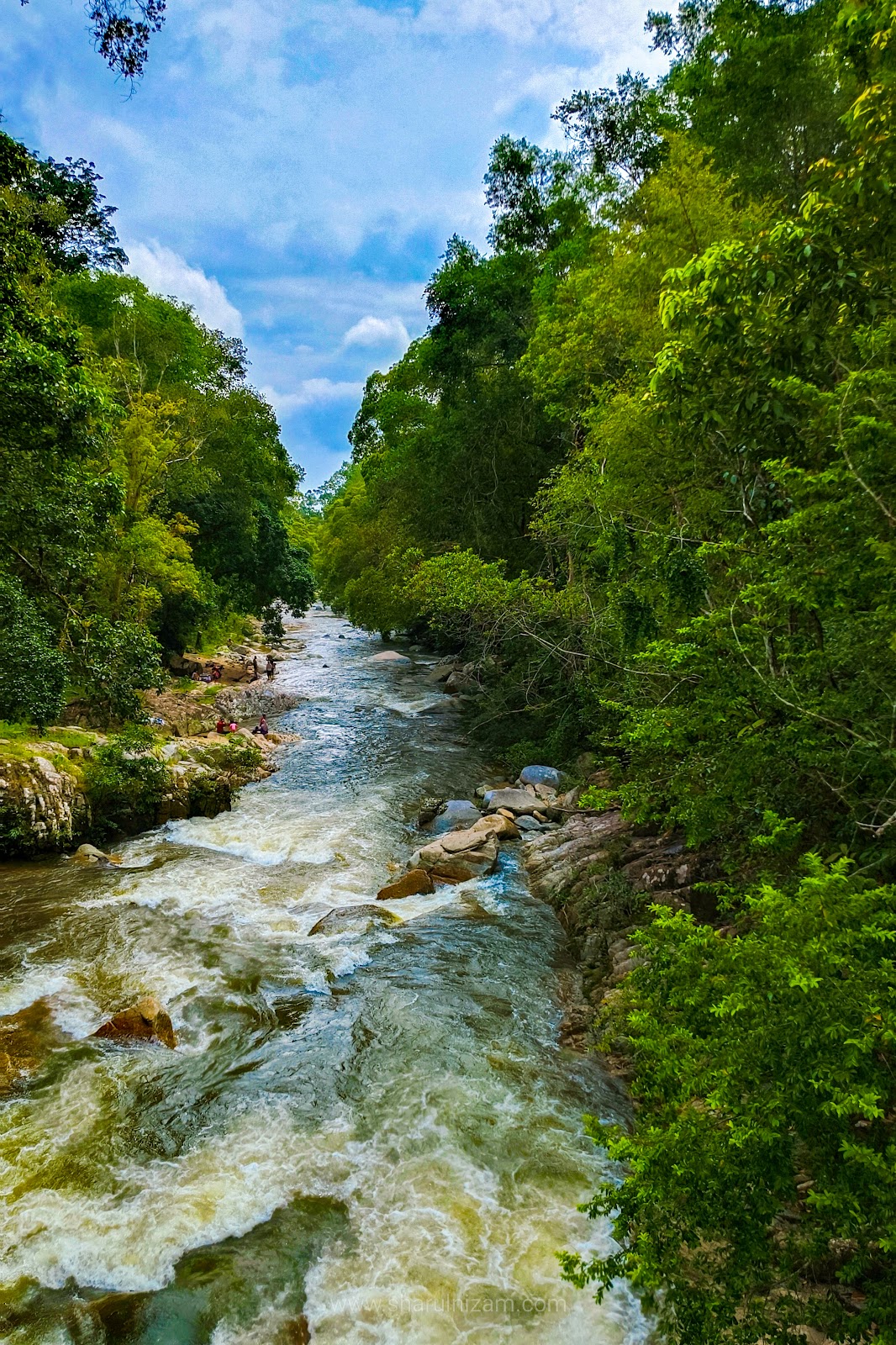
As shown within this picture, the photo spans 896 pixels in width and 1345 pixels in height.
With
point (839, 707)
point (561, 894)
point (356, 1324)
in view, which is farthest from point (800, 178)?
point (356, 1324)

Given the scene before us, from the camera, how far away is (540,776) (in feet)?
46.8

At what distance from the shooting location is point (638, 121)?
18859 mm

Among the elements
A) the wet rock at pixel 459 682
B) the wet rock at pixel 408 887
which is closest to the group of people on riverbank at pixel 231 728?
the wet rock at pixel 459 682

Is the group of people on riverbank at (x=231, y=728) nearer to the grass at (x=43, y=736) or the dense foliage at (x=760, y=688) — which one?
the grass at (x=43, y=736)

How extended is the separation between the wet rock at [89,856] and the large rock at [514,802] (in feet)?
23.3

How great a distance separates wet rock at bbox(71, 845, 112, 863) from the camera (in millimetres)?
10484

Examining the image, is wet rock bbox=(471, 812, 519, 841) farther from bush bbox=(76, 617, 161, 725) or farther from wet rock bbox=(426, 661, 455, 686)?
wet rock bbox=(426, 661, 455, 686)

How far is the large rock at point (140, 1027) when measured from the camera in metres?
6.35

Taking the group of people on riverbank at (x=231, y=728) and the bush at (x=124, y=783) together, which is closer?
the bush at (x=124, y=783)

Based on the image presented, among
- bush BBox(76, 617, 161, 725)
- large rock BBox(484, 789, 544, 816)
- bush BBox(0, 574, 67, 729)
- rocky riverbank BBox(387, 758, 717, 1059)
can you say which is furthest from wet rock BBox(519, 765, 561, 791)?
bush BBox(0, 574, 67, 729)

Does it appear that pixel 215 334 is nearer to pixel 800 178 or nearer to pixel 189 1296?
pixel 800 178

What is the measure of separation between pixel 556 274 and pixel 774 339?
1858cm

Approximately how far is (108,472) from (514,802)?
1036 centimetres

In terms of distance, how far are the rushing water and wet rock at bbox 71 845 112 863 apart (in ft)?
0.99
